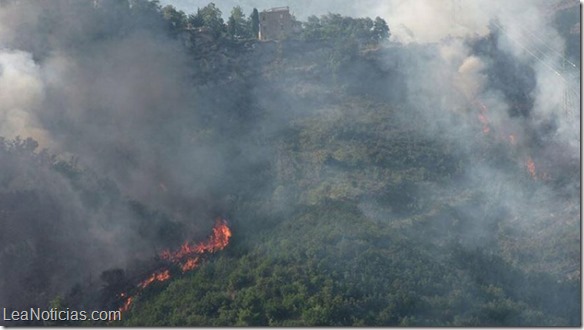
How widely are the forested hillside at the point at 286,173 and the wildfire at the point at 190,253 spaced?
1.00ft

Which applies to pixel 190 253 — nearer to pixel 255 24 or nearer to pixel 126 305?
pixel 126 305

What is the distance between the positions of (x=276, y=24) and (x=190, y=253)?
165 ft

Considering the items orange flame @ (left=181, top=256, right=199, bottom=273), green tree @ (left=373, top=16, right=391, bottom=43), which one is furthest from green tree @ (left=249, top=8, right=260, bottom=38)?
orange flame @ (left=181, top=256, right=199, bottom=273)

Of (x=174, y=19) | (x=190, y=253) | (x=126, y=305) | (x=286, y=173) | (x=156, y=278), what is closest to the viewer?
(x=126, y=305)

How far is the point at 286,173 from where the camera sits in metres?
87.8

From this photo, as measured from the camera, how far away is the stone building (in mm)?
116000

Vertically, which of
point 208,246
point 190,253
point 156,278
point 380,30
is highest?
point 380,30

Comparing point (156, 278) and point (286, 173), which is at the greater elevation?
point (286, 173)

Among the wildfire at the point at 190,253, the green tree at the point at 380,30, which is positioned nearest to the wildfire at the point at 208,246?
the wildfire at the point at 190,253

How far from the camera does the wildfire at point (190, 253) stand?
228 feet

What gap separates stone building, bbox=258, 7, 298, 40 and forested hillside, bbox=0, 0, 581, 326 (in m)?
1.68

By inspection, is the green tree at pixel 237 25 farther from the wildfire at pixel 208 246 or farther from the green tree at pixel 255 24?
the wildfire at pixel 208 246

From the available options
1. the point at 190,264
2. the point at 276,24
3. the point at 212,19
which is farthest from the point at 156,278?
the point at 276,24

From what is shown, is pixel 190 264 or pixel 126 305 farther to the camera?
pixel 190 264
